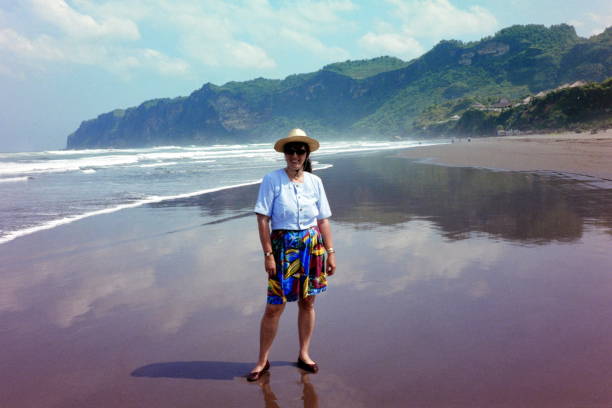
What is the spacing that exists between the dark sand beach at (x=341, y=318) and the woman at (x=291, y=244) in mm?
252

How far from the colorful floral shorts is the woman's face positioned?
44cm

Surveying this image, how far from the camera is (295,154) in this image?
9.48 feet

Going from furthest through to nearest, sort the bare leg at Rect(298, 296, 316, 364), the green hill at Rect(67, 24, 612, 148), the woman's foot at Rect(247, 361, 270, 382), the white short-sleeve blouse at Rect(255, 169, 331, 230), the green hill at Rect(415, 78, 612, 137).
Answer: the green hill at Rect(67, 24, 612, 148), the green hill at Rect(415, 78, 612, 137), the bare leg at Rect(298, 296, 316, 364), the white short-sleeve blouse at Rect(255, 169, 331, 230), the woman's foot at Rect(247, 361, 270, 382)

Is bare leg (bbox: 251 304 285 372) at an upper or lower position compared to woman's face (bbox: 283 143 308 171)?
lower

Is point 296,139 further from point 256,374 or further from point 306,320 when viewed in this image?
point 256,374

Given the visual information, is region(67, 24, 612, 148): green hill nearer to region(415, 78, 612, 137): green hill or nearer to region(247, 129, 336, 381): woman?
region(415, 78, 612, 137): green hill

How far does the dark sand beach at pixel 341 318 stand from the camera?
2562 millimetres

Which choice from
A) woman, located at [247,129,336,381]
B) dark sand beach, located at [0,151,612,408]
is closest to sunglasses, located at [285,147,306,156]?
woman, located at [247,129,336,381]

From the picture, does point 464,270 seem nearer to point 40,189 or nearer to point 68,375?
point 68,375

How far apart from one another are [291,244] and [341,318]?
1097 mm

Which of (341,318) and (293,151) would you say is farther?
(341,318)

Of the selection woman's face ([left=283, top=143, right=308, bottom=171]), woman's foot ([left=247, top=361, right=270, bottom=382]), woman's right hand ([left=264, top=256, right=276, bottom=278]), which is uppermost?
woman's face ([left=283, top=143, right=308, bottom=171])

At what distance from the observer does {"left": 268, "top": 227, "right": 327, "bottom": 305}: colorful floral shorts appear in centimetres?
280

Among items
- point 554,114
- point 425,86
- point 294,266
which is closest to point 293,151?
point 294,266
